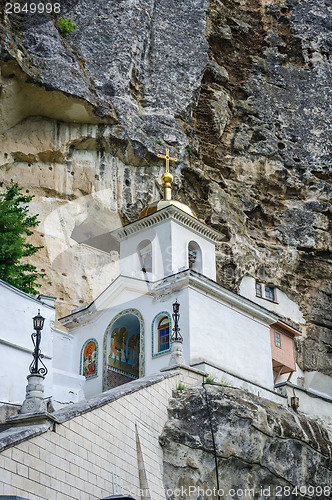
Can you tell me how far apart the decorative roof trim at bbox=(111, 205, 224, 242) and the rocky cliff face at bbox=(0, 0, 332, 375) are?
12.3ft

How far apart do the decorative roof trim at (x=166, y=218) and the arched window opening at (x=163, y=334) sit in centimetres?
445

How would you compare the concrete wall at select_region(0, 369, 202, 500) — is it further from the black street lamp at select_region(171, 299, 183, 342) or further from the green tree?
the green tree

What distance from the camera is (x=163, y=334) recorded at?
2156 cm

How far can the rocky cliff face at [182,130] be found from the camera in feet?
93.6

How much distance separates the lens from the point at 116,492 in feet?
44.8

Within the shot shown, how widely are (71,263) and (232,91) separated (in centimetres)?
1585

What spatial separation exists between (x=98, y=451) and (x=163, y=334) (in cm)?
808

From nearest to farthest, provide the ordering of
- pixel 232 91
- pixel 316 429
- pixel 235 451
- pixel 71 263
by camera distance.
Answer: pixel 235 451
pixel 316 429
pixel 71 263
pixel 232 91

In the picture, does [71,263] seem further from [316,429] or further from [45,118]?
[316,429]

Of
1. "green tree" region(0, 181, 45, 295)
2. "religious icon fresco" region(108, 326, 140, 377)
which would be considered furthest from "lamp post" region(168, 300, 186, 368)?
"green tree" region(0, 181, 45, 295)

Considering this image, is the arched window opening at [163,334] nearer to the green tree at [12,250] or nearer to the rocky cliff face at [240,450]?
the rocky cliff face at [240,450]

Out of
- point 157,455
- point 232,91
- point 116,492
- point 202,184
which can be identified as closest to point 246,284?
point 202,184

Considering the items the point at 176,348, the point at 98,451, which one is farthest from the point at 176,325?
the point at 98,451

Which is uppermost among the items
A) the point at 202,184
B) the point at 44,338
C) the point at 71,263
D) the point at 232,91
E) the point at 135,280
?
the point at 232,91
